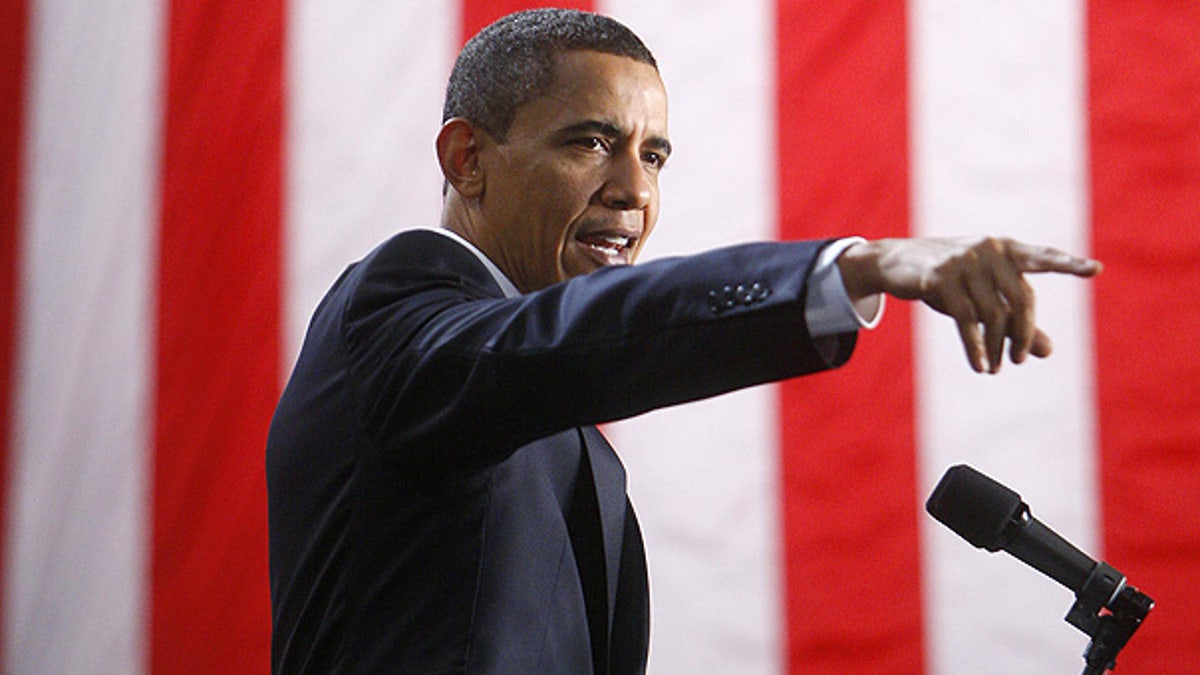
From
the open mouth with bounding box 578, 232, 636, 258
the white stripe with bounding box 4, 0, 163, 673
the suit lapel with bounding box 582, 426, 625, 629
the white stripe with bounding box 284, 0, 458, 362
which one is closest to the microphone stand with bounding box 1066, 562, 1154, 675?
the suit lapel with bounding box 582, 426, 625, 629

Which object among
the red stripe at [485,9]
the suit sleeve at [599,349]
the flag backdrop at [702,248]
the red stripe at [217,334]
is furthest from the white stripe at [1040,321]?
the suit sleeve at [599,349]

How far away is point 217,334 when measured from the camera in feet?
5.62

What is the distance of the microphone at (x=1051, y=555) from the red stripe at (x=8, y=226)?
4.30 feet

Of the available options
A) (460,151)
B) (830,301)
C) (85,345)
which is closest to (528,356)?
(830,301)

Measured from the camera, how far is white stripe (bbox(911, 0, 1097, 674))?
5.05 ft

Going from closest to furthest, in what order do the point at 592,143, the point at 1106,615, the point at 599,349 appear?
1. the point at 599,349
2. the point at 1106,615
3. the point at 592,143

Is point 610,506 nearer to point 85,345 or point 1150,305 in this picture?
point 1150,305

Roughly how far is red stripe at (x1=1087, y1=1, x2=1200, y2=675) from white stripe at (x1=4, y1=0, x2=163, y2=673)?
48.6 inches

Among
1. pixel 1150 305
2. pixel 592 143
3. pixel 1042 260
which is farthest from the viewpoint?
pixel 1150 305

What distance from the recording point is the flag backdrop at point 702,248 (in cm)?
155

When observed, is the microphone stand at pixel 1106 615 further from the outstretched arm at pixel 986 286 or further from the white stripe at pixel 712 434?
the white stripe at pixel 712 434

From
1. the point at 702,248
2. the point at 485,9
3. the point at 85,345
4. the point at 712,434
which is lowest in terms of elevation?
→ the point at 712,434

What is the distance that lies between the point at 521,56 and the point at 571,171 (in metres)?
0.12

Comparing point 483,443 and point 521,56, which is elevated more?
point 521,56
